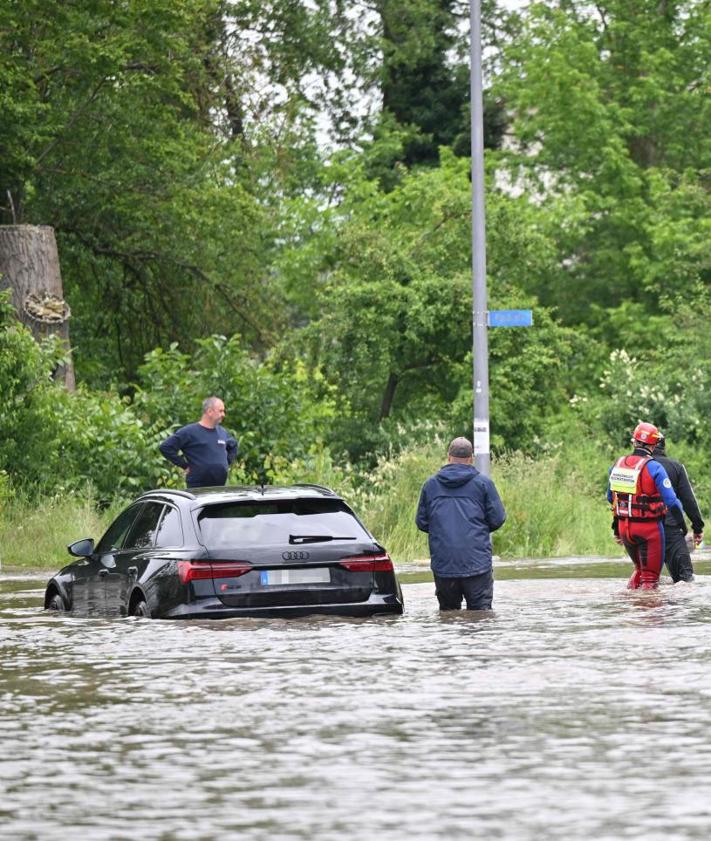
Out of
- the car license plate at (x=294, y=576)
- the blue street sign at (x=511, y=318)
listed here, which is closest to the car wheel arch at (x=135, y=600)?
the car license plate at (x=294, y=576)

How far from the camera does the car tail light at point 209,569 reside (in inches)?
573

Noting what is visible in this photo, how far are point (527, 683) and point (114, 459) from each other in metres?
15.9

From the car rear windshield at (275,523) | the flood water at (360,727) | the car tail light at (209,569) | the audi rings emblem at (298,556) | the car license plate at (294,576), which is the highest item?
the car rear windshield at (275,523)

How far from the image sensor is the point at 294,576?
48.5 feet

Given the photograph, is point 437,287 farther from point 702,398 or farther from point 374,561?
point 374,561

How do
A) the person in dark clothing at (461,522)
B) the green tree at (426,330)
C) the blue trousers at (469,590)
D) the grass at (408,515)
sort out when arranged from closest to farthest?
the person in dark clothing at (461,522) → the blue trousers at (469,590) → the grass at (408,515) → the green tree at (426,330)

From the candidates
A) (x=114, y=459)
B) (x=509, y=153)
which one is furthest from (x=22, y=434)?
(x=509, y=153)

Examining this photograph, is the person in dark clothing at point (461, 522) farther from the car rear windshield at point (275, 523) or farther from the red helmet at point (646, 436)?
the red helmet at point (646, 436)

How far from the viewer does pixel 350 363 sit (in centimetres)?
3934

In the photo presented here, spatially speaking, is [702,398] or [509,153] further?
[509,153]

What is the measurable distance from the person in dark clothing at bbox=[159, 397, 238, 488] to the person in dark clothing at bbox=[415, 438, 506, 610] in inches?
193

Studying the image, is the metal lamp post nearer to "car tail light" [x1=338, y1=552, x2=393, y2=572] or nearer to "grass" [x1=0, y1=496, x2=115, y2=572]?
"grass" [x1=0, y1=496, x2=115, y2=572]

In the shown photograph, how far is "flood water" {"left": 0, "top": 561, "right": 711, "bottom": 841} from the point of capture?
7.72 m

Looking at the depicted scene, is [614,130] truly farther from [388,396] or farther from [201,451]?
[201,451]
